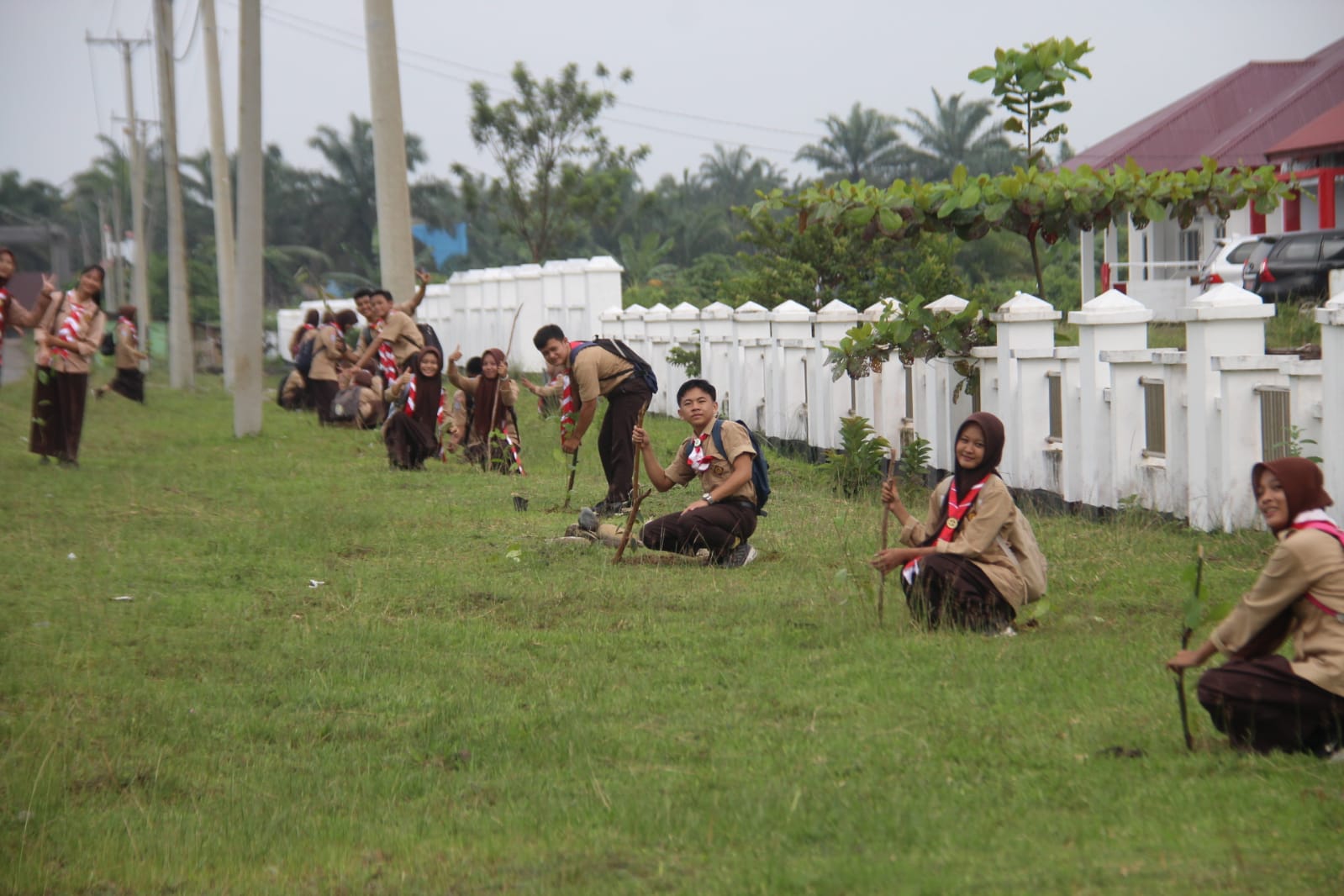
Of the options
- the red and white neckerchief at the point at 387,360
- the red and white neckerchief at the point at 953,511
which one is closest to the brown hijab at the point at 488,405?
the red and white neckerchief at the point at 387,360

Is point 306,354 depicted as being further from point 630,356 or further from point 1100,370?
point 1100,370

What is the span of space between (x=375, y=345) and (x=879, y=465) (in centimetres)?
666

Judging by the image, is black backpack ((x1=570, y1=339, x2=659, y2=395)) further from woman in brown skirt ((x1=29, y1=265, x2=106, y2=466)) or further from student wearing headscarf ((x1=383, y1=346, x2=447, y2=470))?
woman in brown skirt ((x1=29, y1=265, x2=106, y2=466))

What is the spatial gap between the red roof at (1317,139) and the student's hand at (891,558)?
23.8m

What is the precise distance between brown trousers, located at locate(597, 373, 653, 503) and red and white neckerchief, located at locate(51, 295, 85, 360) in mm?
5681

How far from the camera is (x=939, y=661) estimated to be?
620 cm

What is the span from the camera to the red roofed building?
94.6 feet

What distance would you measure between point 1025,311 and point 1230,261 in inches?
655

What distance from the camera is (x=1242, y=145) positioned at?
33.5 meters

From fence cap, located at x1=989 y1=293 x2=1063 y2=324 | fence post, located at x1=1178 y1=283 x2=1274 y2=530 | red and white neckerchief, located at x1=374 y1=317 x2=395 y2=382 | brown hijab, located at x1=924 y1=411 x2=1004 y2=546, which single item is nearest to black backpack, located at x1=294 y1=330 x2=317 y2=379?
red and white neckerchief, located at x1=374 y1=317 x2=395 y2=382

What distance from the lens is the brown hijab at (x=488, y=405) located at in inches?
558

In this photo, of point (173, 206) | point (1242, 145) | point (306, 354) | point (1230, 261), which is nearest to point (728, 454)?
point (306, 354)

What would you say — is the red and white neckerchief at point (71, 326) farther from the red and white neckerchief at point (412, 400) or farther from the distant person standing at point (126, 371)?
the distant person standing at point (126, 371)

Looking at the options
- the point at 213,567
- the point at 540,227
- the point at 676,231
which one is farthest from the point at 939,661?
the point at 676,231
